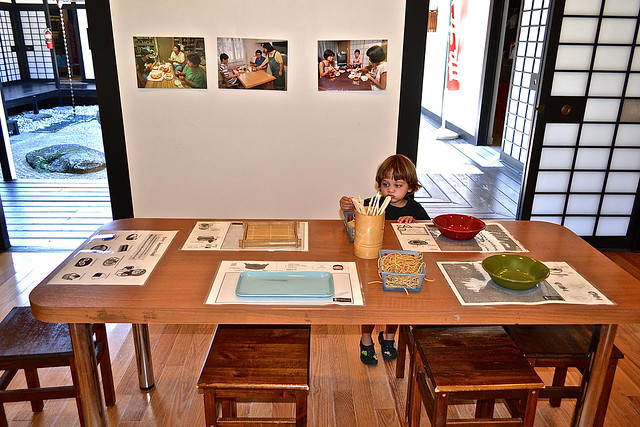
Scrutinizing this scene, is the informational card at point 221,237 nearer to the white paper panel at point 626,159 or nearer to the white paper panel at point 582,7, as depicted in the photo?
the white paper panel at point 582,7

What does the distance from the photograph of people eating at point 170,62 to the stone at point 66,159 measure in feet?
9.58

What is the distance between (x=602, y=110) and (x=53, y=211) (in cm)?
425

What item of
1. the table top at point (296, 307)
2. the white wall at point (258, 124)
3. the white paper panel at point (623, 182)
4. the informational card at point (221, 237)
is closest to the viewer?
the table top at point (296, 307)

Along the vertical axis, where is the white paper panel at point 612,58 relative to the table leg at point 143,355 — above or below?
above

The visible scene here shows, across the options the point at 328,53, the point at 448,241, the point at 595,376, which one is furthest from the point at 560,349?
the point at 328,53

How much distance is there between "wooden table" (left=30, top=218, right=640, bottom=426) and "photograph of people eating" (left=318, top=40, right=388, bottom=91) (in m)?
1.59

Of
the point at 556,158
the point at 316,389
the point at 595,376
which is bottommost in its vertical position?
the point at 316,389

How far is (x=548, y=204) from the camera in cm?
368

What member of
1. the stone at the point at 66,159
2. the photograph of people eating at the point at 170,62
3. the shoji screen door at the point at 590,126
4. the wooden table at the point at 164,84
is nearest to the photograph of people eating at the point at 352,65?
the photograph of people eating at the point at 170,62

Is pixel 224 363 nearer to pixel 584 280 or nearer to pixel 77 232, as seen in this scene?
pixel 584 280

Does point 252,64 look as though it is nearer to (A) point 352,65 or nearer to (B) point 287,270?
(A) point 352,65

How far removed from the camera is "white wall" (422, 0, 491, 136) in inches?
257

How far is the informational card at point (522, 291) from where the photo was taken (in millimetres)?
1393

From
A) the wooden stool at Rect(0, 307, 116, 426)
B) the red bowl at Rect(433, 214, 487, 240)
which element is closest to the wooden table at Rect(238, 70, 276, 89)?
the red bowl at Rect(433, 214, 487, 240)
